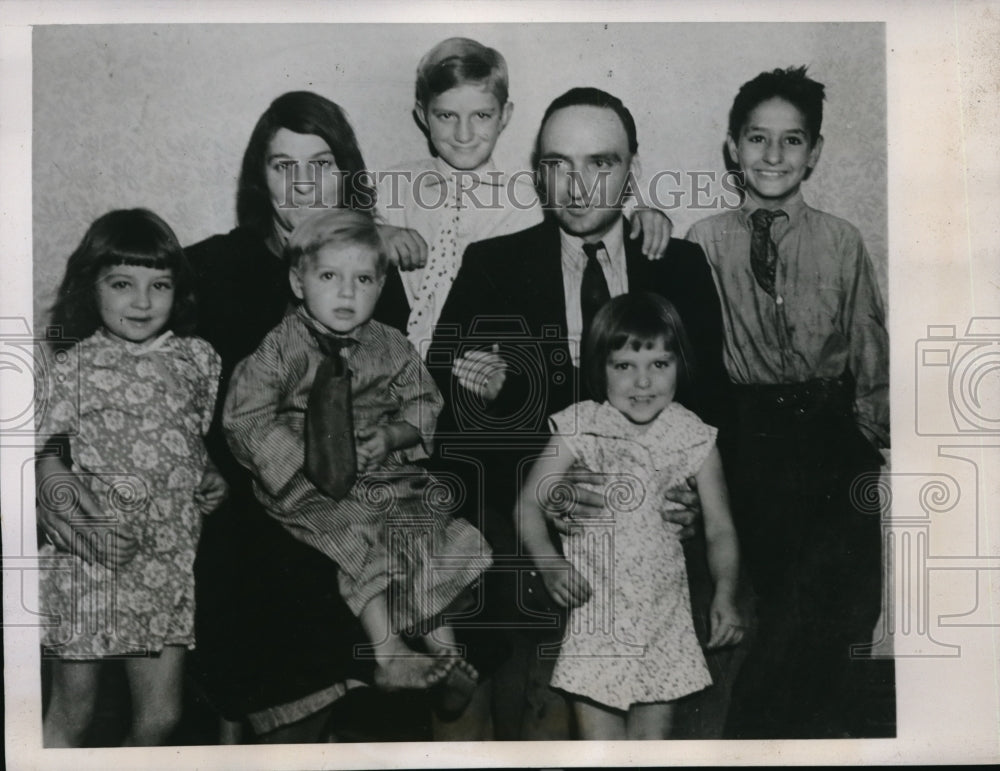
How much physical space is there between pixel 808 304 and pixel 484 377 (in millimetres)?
833

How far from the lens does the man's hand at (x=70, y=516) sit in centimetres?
234

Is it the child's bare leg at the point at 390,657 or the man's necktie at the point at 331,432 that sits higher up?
the man's necktie at the point at 331,432

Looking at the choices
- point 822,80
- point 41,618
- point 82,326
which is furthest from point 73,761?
point 822,80

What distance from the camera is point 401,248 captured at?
7.73 feet

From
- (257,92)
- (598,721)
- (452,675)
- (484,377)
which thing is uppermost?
(257,92)

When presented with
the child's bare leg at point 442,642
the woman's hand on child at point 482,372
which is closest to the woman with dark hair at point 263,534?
the child's bare leg at point 442,642

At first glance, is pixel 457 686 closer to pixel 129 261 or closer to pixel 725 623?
pixel 725 623

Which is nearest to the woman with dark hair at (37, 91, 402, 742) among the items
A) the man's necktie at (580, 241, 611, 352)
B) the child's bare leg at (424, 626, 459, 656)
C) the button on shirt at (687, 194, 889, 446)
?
the child's bare leg at (424, 626, 459, 656)

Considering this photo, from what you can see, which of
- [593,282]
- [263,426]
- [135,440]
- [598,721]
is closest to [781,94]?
[593,282]

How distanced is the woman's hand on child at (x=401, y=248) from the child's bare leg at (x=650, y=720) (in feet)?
4.03

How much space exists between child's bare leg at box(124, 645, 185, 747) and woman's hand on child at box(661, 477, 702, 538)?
4.11 feet

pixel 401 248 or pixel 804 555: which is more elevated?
pixel 401 248

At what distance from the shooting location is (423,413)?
235cm

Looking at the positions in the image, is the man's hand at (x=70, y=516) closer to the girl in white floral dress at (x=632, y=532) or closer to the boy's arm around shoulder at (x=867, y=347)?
the girl in white floral dress at (x=632, y=532)
